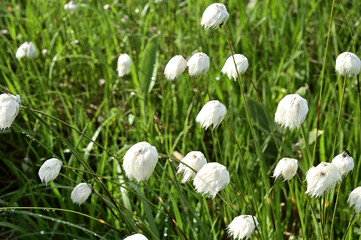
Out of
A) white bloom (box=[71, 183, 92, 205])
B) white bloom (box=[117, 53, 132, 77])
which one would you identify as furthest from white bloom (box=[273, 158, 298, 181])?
white bloom (box=[117, 53, 132, 77])

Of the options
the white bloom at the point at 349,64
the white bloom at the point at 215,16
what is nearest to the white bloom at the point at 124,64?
the white bloom at the point at 215,16

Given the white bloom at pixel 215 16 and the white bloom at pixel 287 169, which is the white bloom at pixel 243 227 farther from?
the white bloom at pixel 215 16

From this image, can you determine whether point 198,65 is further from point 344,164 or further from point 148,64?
point 148,64

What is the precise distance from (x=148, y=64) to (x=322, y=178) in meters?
1.18

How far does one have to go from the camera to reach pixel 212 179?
3.02ft

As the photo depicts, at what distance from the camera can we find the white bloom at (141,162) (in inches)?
33.9

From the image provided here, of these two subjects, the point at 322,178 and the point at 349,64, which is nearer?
the point at 322,178

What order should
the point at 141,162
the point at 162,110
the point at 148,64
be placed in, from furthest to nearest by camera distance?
1. the point at 148,64
2. the point at 162,110
3. the point at 141,162

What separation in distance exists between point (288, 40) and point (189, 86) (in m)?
0.66

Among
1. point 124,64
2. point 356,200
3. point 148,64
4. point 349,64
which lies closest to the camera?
point 356,200

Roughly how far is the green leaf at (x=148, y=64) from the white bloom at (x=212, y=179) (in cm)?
104

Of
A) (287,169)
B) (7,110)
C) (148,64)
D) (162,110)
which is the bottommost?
(162,110)

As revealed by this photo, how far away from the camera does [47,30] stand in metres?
2.47

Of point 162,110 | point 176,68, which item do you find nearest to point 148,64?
point 162,110
